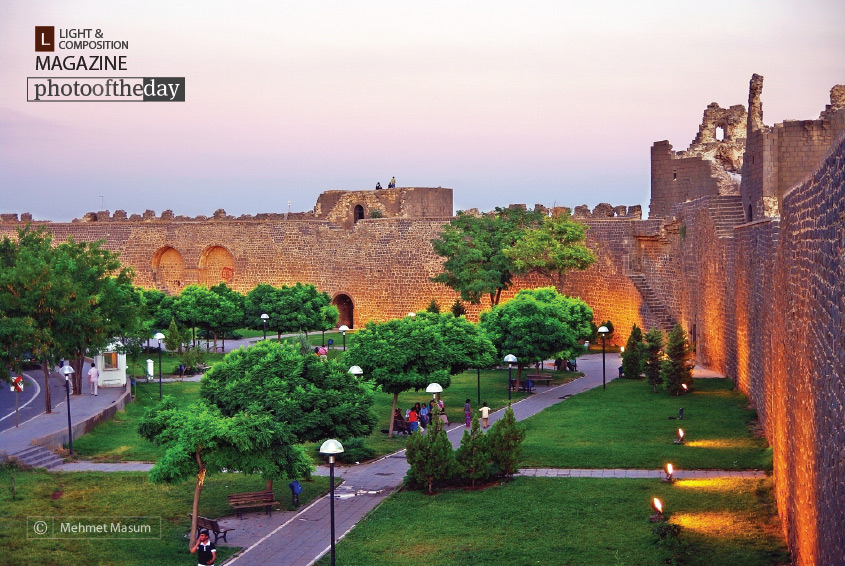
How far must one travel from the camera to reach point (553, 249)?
38.0 m

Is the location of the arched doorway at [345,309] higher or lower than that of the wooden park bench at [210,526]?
higher

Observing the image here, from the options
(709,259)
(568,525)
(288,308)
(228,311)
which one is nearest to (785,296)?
(568,525)

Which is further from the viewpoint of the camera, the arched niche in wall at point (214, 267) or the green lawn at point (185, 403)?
the arched niche in wall at point (214, 267)

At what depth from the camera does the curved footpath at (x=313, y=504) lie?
14.6 m

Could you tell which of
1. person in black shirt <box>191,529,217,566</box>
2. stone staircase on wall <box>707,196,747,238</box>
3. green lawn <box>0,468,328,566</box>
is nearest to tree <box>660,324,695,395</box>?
stone staircase on wall <box>707,196,747,238</box>

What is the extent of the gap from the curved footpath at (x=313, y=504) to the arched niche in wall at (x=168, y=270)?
25.9 m

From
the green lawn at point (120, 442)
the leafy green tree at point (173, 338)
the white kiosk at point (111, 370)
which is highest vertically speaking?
the leafy green tree at point (173, 338)

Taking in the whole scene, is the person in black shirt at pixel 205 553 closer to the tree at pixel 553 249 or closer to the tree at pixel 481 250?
the tree at pixel 553 249

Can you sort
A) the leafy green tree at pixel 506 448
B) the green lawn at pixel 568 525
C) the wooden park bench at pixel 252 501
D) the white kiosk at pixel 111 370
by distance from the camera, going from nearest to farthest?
the green lawn at pixel 568 525
the wooden park bench at pixel 252 501
the leafy green tree at pixel 506 448
the white kiosk at pixel 111 370

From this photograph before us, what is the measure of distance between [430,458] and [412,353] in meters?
5.28

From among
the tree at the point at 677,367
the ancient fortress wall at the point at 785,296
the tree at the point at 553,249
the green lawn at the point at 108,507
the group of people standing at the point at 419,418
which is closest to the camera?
the ancient fortress wall at the point at 785,296

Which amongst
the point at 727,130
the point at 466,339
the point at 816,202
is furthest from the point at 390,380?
the point at 727,130

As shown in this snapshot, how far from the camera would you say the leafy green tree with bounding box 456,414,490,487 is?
704 inches

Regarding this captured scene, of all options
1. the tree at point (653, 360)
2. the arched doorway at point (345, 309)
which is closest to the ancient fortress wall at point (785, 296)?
the tree at point (653, 360)
